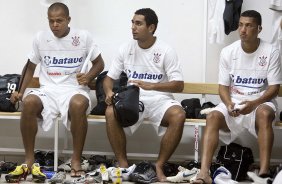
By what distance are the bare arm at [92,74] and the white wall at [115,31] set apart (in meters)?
0.58

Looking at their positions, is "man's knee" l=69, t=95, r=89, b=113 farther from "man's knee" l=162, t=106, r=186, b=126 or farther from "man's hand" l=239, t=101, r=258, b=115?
"man's hand" l=239, t=101, r=258, b=115

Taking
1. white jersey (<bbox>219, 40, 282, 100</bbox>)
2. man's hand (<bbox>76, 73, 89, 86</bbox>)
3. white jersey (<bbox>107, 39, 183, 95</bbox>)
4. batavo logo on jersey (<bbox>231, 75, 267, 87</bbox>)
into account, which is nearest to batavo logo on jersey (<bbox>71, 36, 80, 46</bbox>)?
man's hand (<bbox>76, 73, 89, 86</bbox>)

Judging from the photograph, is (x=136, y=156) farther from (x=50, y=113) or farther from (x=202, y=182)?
(x=202, y=182)

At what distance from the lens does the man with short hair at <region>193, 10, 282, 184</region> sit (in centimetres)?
425

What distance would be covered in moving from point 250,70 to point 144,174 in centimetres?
125

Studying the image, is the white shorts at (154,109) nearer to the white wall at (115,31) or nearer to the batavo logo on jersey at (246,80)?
the batavo logo on jersey at (246,80)

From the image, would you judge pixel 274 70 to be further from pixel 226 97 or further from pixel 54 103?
pixel 54 103

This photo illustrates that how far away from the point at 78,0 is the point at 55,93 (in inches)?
46.6

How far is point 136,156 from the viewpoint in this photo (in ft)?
17.3

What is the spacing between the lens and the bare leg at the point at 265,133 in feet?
13.7

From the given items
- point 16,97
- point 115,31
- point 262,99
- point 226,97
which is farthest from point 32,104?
point 262,99

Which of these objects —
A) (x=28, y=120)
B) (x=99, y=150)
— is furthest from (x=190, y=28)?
(x=28, y=120)

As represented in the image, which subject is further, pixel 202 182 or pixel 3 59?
pixel 3 59

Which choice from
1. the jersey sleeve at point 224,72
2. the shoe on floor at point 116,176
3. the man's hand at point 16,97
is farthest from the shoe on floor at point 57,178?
Answer: the jersey sleeve at point 224,72
